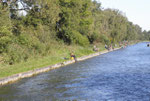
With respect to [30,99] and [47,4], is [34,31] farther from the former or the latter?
[30,99]

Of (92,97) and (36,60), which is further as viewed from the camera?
(36,60)

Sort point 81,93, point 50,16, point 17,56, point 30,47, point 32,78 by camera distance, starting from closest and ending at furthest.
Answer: point 81,93
point 32,78
point 17,56
point 30,47
point 50,16

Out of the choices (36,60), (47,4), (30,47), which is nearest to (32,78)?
(36,60)

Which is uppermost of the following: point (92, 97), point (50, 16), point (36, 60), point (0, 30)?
point (50, 16)

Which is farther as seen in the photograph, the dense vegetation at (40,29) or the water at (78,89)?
the dense vegetation at (40,29)

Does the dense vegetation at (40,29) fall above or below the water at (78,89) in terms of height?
above

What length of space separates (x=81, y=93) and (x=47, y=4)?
71.1 feet

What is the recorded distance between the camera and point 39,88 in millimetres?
19719

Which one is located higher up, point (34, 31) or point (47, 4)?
point (47, 4)

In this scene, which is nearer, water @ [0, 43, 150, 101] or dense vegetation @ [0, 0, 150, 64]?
water @ [0, 43, 150, 101]

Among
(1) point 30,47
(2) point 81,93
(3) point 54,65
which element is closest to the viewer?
(2) point 81,93

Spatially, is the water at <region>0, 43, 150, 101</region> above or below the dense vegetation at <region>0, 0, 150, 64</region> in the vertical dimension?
below

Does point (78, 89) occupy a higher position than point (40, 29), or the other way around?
point (40, 29)

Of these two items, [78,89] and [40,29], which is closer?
[78,89]
